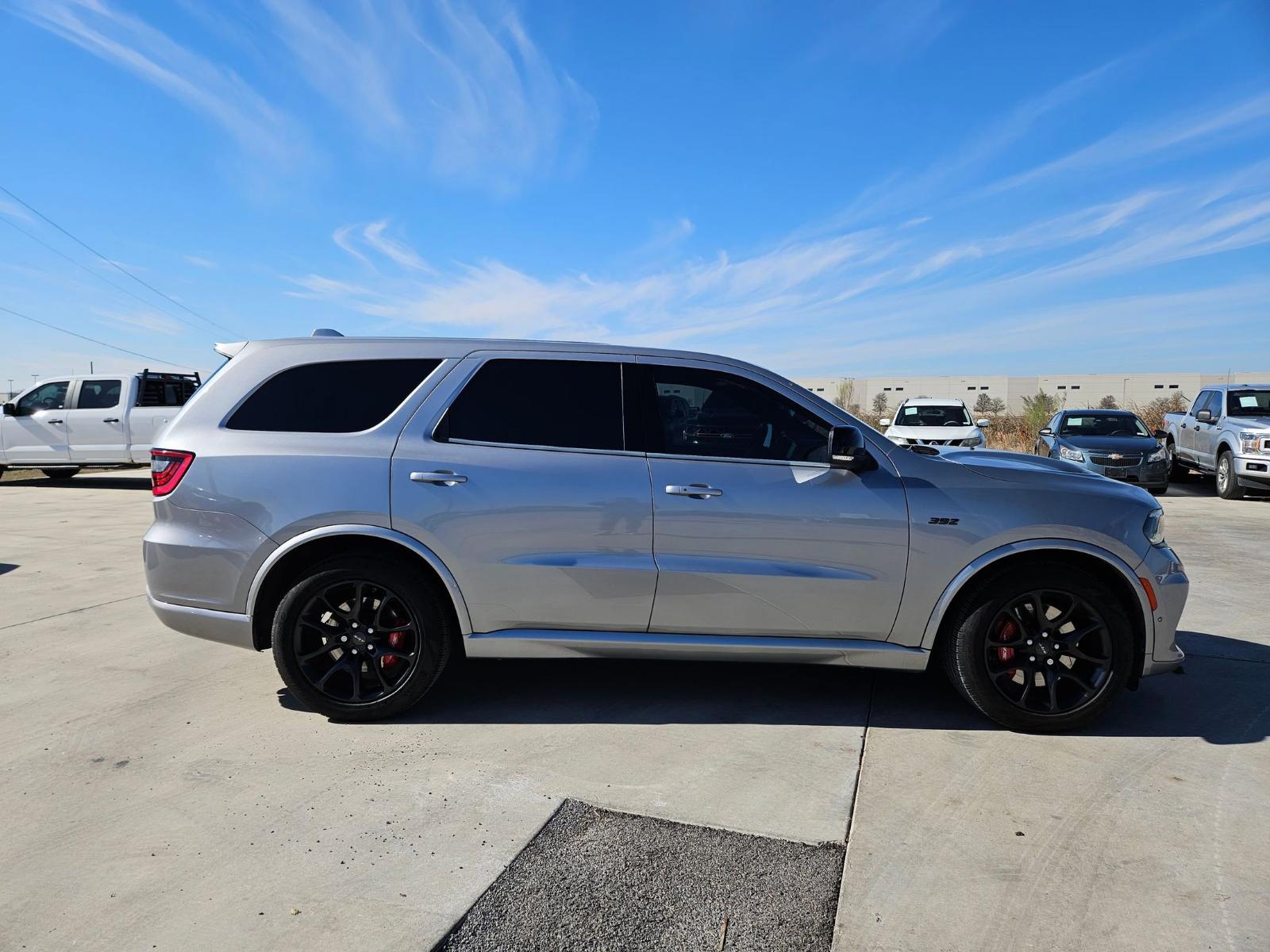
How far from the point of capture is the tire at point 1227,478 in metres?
13.8

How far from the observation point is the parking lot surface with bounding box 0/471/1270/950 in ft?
8.40

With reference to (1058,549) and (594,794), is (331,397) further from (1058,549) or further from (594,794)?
(1058,549)

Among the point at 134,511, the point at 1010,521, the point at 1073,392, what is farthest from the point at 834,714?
the point at 1073,392

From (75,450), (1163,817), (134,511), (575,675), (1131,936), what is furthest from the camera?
(75,450)

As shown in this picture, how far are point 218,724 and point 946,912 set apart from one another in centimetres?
325

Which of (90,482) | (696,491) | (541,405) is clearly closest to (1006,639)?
(696,491)

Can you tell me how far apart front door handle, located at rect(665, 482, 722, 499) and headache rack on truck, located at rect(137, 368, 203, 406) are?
14.1 metres

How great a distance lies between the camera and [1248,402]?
47.2 feet

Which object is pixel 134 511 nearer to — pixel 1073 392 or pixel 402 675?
pixel 402 675

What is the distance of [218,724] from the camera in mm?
4023

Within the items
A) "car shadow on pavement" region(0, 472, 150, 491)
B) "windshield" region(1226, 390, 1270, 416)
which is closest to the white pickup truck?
"car shadow on pavement" region(0, 472, 150, 491)

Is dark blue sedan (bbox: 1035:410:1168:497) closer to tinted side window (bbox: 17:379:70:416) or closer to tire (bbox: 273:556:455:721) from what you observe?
tire (bbox: 273:556:455:721)

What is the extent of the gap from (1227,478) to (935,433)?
461 cm

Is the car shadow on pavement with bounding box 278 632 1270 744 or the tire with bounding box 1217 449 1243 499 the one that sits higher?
the tire with bounding box 1217 449 1243 499
